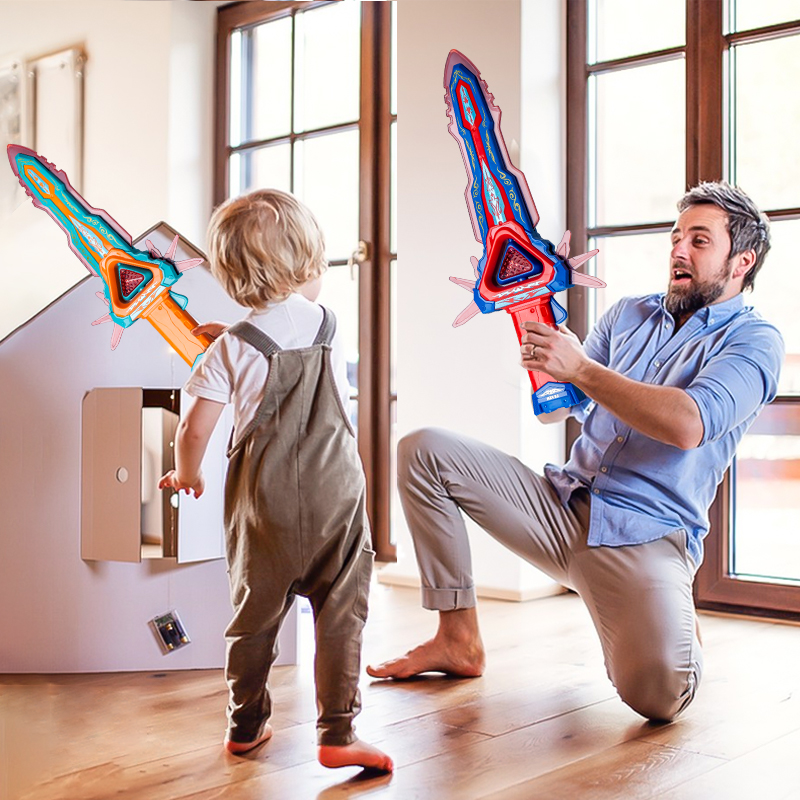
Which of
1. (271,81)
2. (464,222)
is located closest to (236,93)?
(271,81)

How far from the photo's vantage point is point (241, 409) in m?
1.44

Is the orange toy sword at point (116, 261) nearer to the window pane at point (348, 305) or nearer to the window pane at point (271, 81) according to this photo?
the window pane at point (348, 305)

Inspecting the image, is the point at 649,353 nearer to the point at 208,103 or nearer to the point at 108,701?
the point at 108,701

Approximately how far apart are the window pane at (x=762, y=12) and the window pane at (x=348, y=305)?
1.41 metres

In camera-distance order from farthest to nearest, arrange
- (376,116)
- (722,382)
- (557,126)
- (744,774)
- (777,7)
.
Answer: (376,116), (557,126), (777,7), (722,382), (744,774)

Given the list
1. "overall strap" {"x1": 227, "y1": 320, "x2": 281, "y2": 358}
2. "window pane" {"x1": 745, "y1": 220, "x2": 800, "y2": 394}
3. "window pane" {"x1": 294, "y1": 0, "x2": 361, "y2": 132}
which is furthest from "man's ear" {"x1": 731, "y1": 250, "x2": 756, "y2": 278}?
"window pane" {"x1": 294, "y1": 0, "x2": 361, "y2": 132}

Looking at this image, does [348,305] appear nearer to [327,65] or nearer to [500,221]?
[327,65]

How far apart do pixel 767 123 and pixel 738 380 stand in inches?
47.2

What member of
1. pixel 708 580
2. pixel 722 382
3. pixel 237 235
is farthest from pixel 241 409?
pixel 708 580

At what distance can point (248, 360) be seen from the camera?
1.41 meters

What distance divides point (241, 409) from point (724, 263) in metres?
0.97

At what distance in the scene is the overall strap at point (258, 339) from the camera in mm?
1403

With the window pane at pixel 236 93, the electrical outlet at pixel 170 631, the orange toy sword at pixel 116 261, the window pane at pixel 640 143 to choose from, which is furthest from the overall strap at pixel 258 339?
the window pane at pixel 236 93

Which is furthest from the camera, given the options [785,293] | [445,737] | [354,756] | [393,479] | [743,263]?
[393,479]
